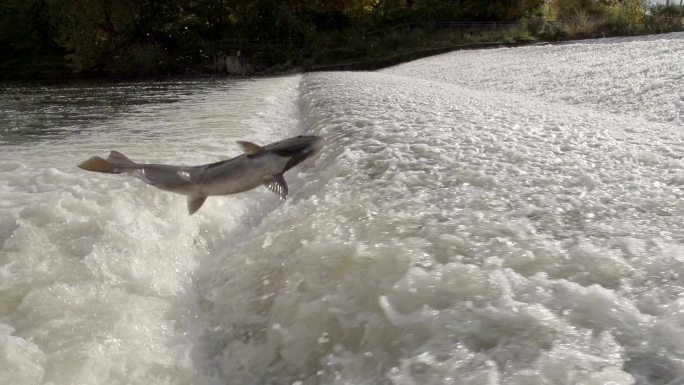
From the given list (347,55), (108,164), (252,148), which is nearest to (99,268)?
(108,164)

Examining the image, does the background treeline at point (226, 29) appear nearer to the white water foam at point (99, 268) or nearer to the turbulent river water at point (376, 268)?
the turbulent river water at point (376, 268)

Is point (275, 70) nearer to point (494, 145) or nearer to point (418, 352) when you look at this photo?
point (494, 145)

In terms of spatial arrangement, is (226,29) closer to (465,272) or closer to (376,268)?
(376,268)

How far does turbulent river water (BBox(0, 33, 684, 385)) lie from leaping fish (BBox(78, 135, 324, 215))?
0.49m

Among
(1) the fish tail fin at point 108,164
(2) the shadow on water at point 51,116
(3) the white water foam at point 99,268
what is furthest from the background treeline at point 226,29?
(1) the fish tail fin at point 108,164

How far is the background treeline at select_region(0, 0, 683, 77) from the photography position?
1043 inches

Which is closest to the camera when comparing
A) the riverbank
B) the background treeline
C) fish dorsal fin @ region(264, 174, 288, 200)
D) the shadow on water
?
fish dorsal fin @ region(264, 174, 288, 200)

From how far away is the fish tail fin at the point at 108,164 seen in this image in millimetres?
1648

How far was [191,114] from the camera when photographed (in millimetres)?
8195

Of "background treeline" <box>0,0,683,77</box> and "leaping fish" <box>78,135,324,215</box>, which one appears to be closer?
"leaping fish" <box>78,135,324,215</box>

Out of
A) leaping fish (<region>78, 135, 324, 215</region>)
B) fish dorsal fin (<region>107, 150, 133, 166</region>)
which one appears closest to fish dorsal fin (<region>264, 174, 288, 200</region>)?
leaping fish (<region>78, 135, 324, 215</region>)

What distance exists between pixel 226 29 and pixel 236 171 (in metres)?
30.9

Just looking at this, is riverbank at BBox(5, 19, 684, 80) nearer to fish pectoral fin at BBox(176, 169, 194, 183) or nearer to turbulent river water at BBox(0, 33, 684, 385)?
turbulent river water at BBox(0, 33, 684, 385)

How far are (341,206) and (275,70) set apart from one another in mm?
24131
